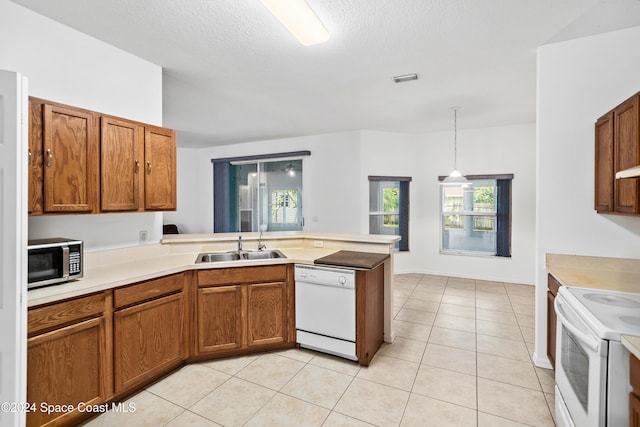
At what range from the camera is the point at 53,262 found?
5.97 ft

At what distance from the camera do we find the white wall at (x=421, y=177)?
497 centimetres

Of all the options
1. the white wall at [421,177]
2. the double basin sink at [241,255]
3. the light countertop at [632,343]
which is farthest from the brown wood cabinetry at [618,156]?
the white wall at [421,177]

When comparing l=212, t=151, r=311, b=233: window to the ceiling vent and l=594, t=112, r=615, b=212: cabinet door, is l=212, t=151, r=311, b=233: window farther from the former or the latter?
l=594, t=112, r=615, b=212: cabinet door

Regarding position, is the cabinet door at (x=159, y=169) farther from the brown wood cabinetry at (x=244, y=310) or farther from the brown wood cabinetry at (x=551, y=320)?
the brown wood cabinetry at (x=551, y=320)

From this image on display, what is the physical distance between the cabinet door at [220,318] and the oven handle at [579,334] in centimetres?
226

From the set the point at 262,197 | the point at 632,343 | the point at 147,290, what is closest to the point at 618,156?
the point at 632,343

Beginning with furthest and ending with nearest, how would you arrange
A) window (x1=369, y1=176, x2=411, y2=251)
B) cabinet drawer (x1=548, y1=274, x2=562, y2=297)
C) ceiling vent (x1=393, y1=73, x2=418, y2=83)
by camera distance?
window (x1=369, y1=176, x2=411, y2=251), ceiling vent (x1=393, y1=73, x2=418, y2=83), cabinet drawer (x1=548, y1=274, x2=562, y2=297)

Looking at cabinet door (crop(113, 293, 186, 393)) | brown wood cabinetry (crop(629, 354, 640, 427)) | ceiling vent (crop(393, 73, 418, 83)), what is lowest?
cabinet door (crop(113, 293, 186, 393))

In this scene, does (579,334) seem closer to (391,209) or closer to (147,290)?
(147,290)

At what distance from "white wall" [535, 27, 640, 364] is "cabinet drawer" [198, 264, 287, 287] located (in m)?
2.27

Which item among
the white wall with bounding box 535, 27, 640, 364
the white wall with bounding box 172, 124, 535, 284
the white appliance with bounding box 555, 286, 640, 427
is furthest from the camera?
the white wall with bounding box 172, 124, 535, 284

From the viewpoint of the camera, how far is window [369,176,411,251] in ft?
18.4

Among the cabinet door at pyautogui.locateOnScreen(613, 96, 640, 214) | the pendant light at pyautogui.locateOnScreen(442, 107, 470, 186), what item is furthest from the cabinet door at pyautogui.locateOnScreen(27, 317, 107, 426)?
the pendant light at pyautogui.locateOnScreen(442, 107, 470, 186)

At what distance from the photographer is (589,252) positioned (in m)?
2.34
